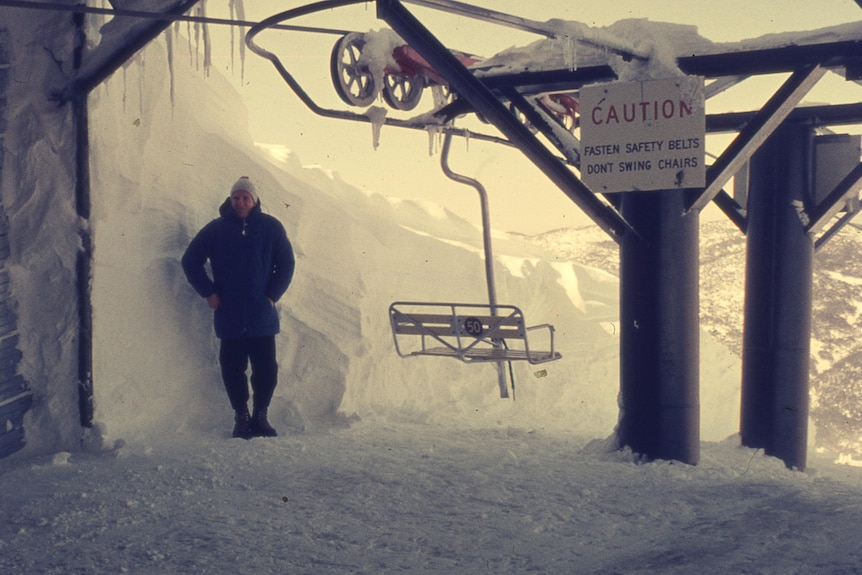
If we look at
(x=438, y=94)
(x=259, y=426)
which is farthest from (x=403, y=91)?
(x=259, y=426)

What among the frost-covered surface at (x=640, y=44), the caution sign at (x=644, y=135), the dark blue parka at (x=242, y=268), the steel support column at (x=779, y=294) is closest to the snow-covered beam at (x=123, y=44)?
the dark blue parka at (x=242, y=268)

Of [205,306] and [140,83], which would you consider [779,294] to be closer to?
[205,306]

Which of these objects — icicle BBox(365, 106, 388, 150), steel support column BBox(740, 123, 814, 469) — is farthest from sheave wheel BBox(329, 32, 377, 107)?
steel support column BBox(740, 123, 814, 469)

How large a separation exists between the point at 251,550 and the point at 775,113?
440 centimetres

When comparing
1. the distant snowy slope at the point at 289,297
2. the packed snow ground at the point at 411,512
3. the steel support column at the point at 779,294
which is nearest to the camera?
the packed snow ground at the point at 411,512

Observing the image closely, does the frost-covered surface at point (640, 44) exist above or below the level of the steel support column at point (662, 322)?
above

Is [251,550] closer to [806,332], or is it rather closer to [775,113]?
[775,113]

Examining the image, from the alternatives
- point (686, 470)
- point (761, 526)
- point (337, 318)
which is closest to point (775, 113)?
point (686, 470)

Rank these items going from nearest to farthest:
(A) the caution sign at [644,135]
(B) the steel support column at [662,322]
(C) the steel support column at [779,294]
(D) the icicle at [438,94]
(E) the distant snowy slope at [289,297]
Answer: (A) the caution sign at [644,135] → (B) the steel support column at [662,322] → (E) the distant snowy slope at [289,297] → (C) the steel support column at [779,294] → (D) the icicle at [438,94]

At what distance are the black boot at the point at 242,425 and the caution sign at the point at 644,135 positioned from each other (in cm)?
333

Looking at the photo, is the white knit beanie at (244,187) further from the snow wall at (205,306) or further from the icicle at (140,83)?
the icicle at (140,83)

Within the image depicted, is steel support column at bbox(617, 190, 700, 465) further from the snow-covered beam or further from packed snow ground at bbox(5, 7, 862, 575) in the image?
the snow-covered beam

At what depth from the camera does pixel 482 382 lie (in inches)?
455

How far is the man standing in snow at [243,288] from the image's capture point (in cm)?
786
